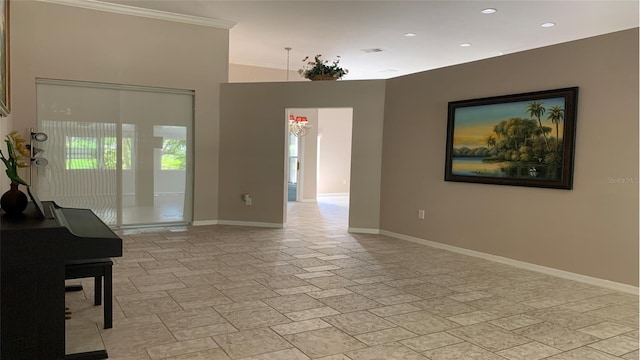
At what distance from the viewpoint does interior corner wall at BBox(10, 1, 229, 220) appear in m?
5.86

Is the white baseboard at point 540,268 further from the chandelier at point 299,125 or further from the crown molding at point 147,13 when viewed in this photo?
the chandelier at point 299,125

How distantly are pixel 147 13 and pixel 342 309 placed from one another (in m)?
5.29

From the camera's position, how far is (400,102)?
21.1 feet

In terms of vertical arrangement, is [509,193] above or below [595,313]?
above

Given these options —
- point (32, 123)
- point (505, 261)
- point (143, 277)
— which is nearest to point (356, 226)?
point (505, 261)

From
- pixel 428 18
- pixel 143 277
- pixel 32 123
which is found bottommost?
pixel 143 277

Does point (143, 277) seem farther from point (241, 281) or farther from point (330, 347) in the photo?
point (330, 347)

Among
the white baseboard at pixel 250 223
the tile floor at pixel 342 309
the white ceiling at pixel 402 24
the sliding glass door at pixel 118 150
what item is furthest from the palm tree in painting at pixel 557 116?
the sliding glass door at pixel 118 150

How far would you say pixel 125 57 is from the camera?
6.42 m

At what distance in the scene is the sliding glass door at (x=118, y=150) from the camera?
20.1ft

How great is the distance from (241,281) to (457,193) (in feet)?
9.90

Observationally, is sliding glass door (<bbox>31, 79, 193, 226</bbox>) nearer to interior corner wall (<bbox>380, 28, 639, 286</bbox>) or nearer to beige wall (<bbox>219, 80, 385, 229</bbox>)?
beige wall (<bbox>219, 80, 385, 229</bbox>)

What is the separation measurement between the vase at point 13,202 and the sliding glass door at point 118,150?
3.76 meters

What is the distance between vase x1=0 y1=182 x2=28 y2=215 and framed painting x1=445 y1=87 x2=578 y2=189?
14.9ft
